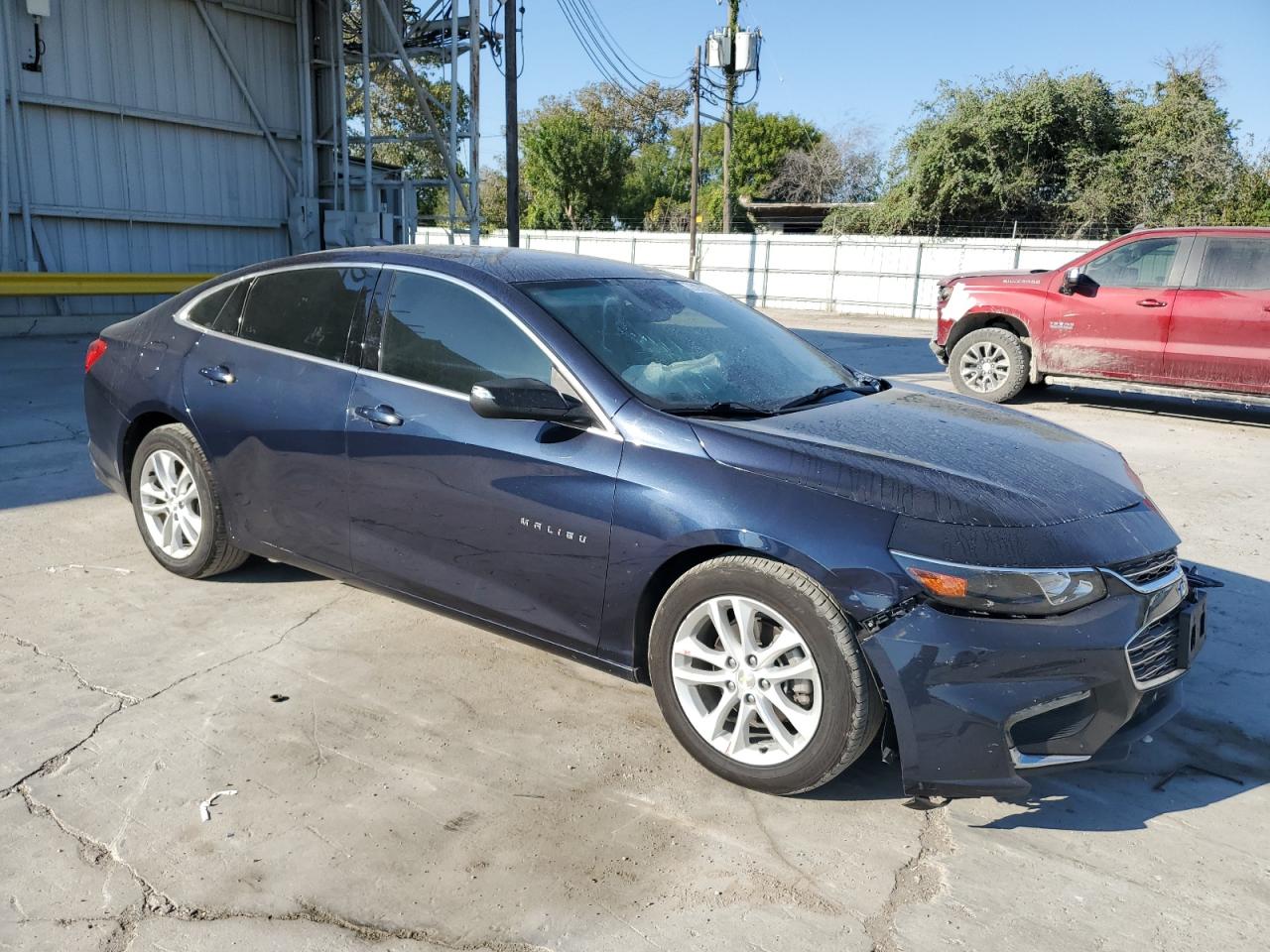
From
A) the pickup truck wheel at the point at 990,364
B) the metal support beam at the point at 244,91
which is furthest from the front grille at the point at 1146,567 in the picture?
the metal support beam at the point at 244,91

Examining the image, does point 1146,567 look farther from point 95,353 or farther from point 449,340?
point 95,353

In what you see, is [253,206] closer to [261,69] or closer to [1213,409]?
[261,69]

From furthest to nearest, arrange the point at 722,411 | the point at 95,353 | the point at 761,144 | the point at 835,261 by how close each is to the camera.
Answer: the point at 761,144
the point at 835,261
the point at 95,353
the point at 722,411

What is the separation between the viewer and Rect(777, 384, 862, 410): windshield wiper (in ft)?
12.3

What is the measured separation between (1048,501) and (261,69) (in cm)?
1715

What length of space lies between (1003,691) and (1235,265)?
342 inches

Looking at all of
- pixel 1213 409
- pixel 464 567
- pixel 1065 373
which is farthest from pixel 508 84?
pixel 464 567

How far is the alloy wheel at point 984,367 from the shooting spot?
11.0 metres

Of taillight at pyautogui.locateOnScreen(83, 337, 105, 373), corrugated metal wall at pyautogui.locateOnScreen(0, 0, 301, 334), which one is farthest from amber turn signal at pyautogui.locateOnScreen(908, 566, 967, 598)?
corrugated metal wall at pyautogui.locateOnScreen(0, 0, 301, 334)

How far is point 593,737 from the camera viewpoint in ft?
11.5

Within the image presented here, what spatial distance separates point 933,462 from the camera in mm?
3182

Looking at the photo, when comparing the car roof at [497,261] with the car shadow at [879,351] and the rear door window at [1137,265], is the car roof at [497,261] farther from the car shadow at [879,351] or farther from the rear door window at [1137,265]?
the car shadow at [879,351]

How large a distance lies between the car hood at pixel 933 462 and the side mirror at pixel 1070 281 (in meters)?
7.21

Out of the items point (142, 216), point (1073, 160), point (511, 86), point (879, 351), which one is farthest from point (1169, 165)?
point (142, 216)
